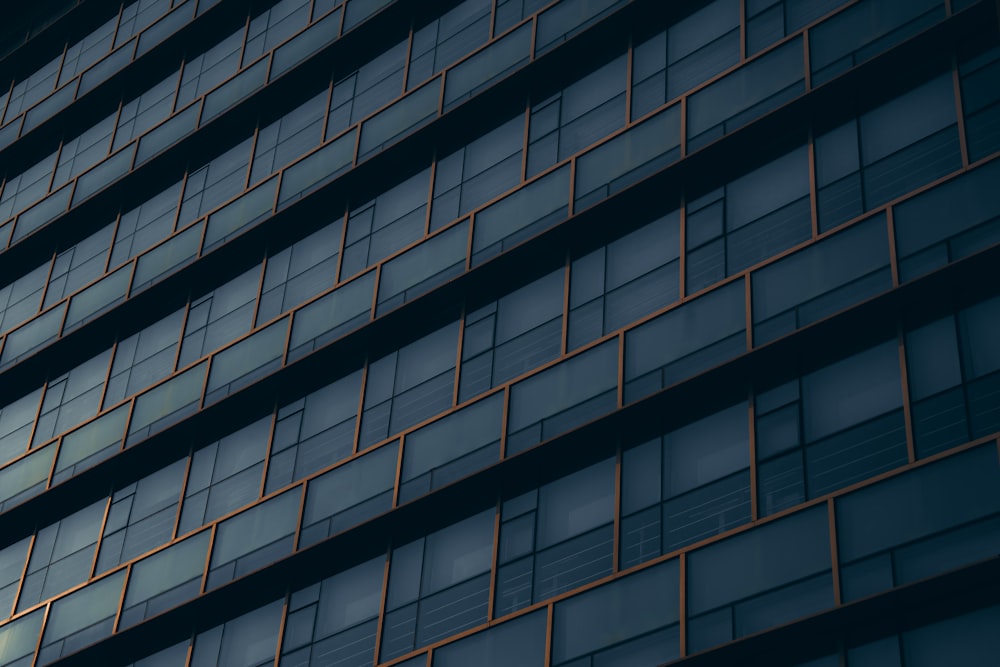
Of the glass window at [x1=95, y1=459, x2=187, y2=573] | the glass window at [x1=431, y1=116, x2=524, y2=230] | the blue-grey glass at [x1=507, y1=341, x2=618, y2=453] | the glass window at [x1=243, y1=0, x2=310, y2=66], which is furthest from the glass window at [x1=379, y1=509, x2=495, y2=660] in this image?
the glass window at [x1=243, y1=0, x2=310, y2=66]

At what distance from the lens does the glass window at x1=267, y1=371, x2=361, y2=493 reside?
3062 cm

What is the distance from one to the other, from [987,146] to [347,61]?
54.9 ft

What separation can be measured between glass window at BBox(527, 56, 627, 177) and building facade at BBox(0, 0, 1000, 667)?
0.25 ft

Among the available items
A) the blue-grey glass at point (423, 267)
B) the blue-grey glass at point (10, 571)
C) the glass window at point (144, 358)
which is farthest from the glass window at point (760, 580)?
the blue-grey glass at point (10, 571)

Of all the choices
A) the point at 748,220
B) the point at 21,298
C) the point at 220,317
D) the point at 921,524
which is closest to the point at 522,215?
the point at 748,220

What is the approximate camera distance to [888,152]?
26.0 m

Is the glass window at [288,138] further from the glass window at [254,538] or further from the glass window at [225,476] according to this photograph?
the glass window at [254,538]

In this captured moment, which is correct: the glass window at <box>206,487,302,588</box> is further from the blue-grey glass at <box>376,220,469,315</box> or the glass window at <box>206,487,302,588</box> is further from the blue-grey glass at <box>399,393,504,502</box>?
the blue-grey glass at <box>376,220,469,315</box>

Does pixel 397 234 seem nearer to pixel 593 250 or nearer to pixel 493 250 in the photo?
pixel 493 250

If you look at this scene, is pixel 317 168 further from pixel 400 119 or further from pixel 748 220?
pixel 748 220

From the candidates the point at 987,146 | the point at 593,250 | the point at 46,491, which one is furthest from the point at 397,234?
the point at 987,146

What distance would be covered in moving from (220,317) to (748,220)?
12.4 meters

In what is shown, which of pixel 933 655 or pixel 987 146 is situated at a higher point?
pixel 987 146

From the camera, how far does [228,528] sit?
3098cm
